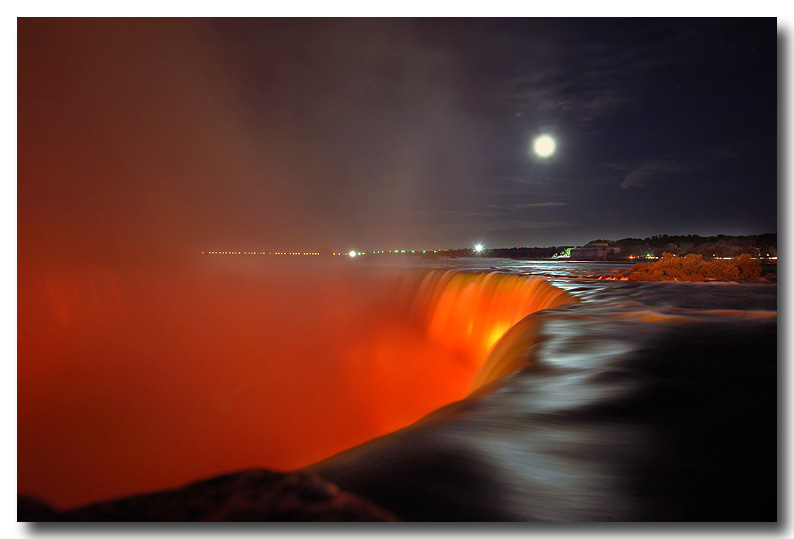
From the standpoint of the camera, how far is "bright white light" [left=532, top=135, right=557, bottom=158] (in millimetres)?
4867

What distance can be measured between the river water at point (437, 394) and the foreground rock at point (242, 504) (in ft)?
2.91

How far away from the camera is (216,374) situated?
47.3 feet

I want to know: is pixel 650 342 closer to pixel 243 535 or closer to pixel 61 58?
pixel 243 535

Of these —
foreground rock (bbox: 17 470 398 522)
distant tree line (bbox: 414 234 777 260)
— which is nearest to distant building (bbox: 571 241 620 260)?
distant tree line (bbox: 414 234 777 260)

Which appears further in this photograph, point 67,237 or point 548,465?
point 67,237

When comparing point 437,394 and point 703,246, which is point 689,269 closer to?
point 703,246

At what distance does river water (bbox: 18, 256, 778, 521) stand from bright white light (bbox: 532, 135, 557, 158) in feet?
6.95

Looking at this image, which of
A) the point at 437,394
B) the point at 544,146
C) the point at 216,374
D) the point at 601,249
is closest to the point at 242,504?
the point at 544,146

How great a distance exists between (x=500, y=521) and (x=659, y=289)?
7.74 m

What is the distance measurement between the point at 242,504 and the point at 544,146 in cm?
486

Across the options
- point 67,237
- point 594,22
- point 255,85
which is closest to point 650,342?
point 594,22

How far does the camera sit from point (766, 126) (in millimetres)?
3562

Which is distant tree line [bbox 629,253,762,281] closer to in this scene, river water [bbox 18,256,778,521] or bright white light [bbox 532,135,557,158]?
river water [bbox 18,256,778,521]

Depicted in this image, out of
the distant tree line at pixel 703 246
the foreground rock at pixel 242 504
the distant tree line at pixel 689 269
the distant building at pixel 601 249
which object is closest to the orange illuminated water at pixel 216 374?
the distant building at pixel 601 249
